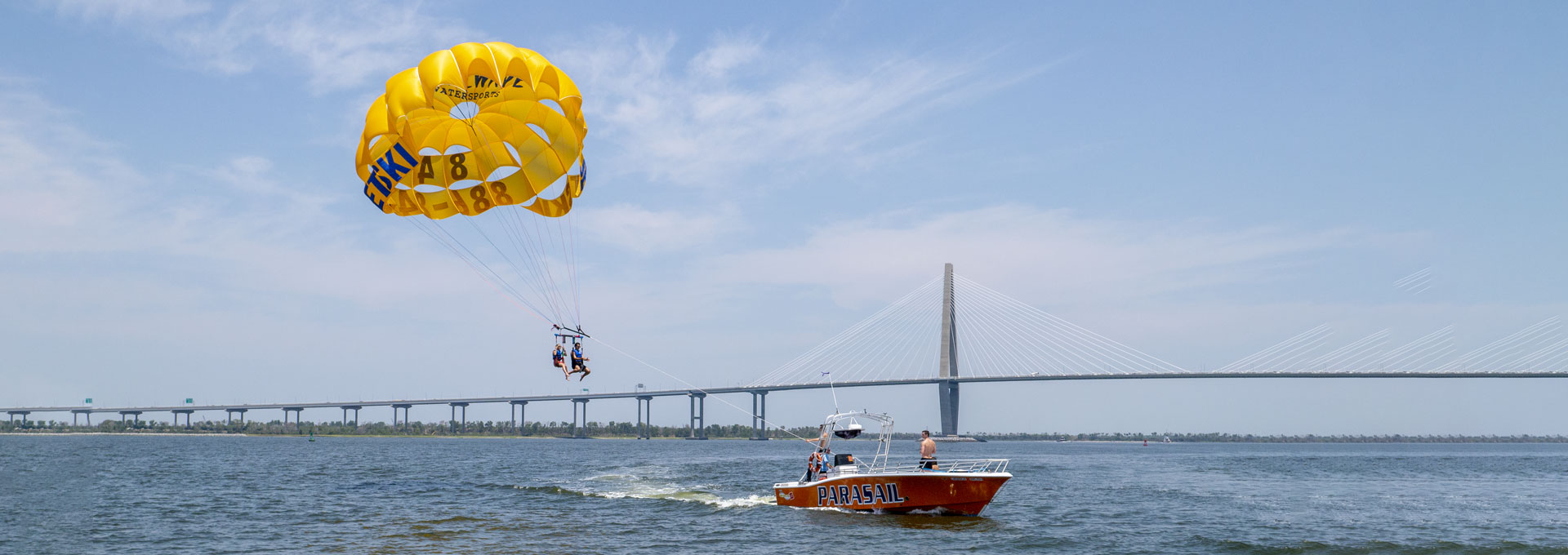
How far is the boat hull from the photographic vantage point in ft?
65.4

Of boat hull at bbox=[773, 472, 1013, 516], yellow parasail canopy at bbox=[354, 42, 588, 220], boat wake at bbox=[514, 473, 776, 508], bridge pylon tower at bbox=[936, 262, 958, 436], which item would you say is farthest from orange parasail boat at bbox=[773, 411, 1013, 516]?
bridge pylon tower at bbox=[936, 262, 958, 436]

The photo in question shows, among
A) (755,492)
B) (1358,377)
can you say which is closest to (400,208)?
(755,492)

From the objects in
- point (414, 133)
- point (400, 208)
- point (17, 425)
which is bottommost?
point (17, 425)

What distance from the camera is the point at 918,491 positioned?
20.0 metres

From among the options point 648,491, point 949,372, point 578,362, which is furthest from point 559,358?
point 949,372

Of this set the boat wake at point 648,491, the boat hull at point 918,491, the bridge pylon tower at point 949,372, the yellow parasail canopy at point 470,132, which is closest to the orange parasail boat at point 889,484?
the boat hull at point 918,491

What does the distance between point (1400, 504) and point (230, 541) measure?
26.8m

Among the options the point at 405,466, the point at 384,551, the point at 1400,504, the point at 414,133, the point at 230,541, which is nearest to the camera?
the point at 384,551

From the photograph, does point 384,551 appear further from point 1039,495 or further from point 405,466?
point 405,466

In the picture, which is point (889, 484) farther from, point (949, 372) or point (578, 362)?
point (949, 372)

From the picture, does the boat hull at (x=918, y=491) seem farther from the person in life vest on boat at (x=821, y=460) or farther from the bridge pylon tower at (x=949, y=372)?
the bridge pylon tower at (x=949, y=372)

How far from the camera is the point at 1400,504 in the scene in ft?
85.9

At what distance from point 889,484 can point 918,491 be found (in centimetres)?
60

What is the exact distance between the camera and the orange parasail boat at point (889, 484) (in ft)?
65.5
